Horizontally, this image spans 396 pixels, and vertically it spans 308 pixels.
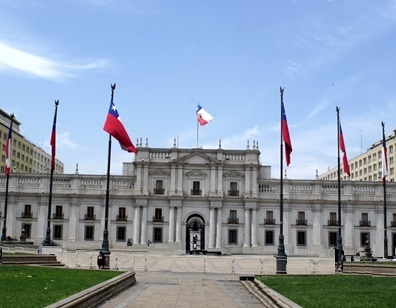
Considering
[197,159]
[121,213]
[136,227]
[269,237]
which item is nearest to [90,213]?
[121,213]

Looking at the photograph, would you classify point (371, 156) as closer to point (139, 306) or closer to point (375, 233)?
point (375, 233)

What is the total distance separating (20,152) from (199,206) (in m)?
48.1

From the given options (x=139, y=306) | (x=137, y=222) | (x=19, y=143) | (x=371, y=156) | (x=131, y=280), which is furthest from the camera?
(x=371, y=156)

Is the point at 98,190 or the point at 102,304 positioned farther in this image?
the point at 98,190

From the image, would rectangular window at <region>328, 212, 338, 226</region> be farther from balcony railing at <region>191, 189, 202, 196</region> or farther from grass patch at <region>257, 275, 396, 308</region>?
grass patch at <region>257, 275, 396, 308</region>

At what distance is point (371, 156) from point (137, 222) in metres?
60.1

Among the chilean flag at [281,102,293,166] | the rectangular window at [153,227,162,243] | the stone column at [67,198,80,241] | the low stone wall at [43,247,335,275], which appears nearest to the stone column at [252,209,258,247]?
the rectangular window at [153,227,162,243]

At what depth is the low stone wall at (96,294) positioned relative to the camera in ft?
43.6

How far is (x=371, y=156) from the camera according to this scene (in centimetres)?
11588

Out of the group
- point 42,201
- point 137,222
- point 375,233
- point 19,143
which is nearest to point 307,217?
point 375,233

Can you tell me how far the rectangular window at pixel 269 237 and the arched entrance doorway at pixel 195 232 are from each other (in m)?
8.31

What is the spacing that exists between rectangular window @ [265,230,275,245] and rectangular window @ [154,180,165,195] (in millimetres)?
14813

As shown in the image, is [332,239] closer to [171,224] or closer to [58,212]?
[171,224]

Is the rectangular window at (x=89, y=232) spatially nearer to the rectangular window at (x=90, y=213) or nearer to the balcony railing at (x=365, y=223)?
the rectangular window at (x=90, y=213)
